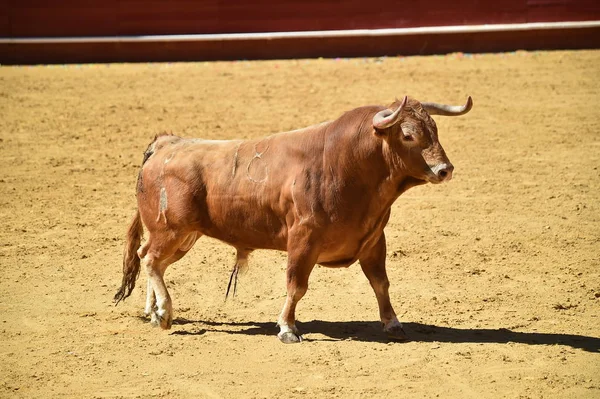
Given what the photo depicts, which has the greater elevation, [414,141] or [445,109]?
[445,109]

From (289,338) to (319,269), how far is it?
Answer: 1.65 metres

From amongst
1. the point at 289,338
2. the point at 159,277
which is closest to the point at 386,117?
the point at 289,338

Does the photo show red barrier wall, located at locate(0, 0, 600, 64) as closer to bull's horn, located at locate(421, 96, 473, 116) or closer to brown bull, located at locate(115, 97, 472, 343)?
brown bull, located at locate(115, 97, 472, 343)

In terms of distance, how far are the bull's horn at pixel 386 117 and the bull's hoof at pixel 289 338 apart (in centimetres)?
147

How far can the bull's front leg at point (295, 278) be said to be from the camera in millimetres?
6113

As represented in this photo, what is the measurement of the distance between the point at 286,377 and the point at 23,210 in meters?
4.62

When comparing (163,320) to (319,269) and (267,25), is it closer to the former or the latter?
(319,269)

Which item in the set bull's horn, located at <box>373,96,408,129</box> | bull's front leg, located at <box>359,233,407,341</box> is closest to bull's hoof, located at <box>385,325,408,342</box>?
bull's front leg, located at <box>359,233,407,341</box>

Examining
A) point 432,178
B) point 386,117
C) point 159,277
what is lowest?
point 159,277

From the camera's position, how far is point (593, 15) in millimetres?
14648

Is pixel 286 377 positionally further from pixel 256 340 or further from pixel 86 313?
pixel 86 313

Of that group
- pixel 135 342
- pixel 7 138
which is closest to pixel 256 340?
pixel 135 342

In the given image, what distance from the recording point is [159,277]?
21.7 feet

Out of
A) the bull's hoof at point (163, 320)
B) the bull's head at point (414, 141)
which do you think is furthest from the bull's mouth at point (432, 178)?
the bull's hoof at point (163, 320)
